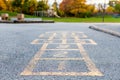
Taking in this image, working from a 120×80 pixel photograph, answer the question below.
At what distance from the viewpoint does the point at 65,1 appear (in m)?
68.4

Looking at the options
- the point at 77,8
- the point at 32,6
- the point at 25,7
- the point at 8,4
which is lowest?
the point at 77,8

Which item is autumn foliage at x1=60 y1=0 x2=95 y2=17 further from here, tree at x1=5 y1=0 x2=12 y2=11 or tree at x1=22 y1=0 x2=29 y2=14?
tree at x1=5 y1=0 x2=12 y2=11

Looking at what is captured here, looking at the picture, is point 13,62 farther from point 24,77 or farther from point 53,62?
point 24,77

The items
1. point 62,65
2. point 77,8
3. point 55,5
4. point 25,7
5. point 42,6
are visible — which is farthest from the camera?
point 55,5

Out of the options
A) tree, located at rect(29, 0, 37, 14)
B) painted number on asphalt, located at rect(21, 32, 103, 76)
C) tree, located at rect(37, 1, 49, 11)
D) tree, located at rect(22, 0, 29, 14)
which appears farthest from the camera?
tree, located at rect(37, 1, 49, 11)

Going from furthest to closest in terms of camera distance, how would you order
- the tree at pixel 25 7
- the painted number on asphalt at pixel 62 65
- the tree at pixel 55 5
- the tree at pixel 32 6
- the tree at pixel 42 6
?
the tree at pixel 55 5 → the tree at pixel 42 6 → the tree at pixel 32 6 → the tree at pixel 25 7 → the painted number on asphalt at pixel 62 65

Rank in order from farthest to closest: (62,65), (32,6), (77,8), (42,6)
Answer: (42,6) → (32,6) → (77,8) → (62,65)

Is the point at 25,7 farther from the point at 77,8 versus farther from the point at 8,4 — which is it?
the point at 77,8

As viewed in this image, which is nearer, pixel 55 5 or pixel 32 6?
pixel 32 6

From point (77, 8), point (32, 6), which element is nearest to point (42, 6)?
point (32, 6)

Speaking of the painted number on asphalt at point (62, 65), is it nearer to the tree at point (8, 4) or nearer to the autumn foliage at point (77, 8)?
the autumn foliage at point (77, 8)

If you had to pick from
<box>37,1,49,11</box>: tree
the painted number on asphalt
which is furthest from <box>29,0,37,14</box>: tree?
the painted number on asphalt

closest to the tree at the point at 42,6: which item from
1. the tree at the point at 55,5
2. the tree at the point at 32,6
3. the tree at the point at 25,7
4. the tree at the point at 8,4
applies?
the tree at the point at 32,6

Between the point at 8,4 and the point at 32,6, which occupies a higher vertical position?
the point at 8,4
